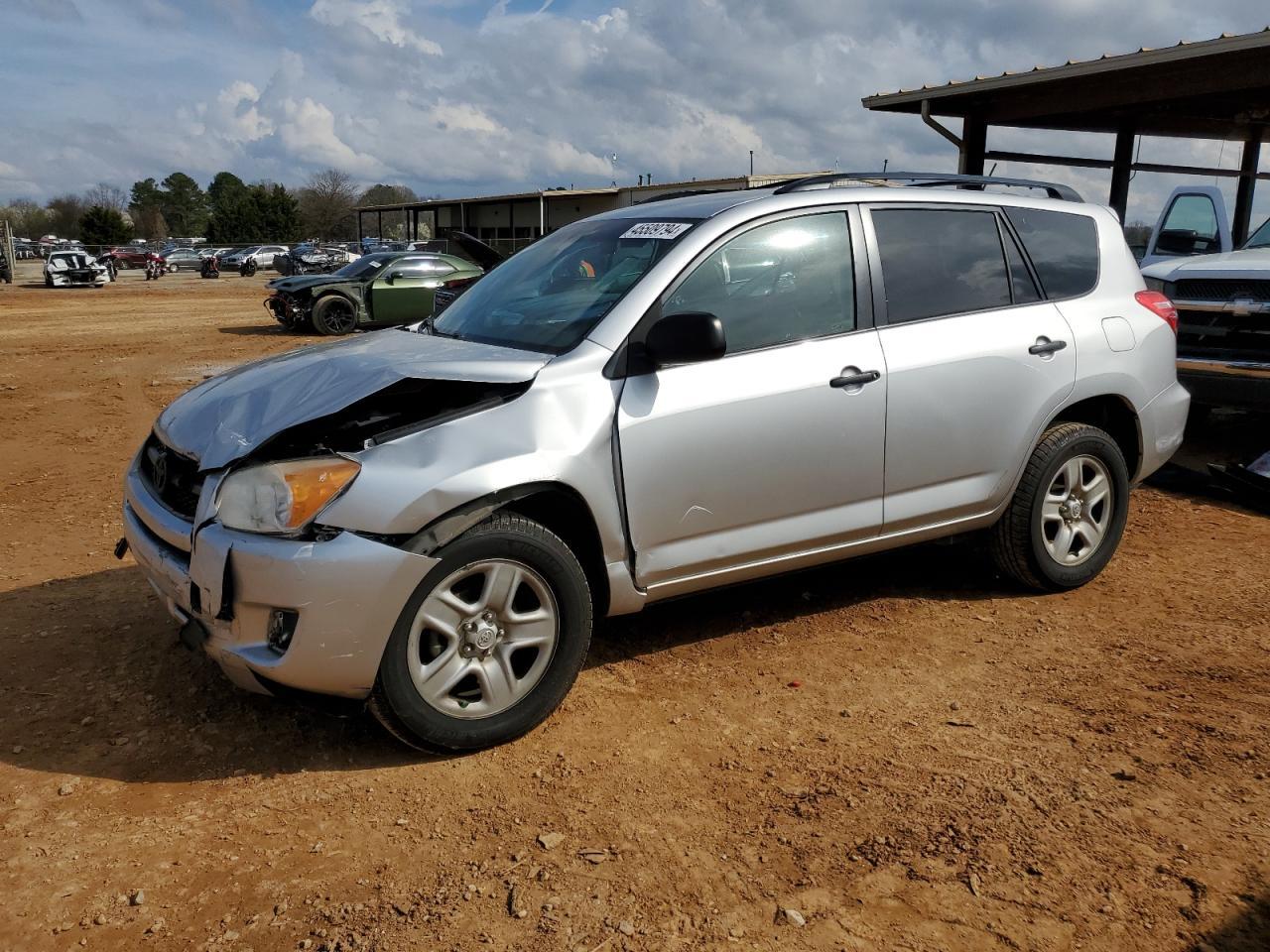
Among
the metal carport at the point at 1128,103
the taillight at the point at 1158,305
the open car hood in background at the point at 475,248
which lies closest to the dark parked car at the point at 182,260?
the metal carport at the point at 1128,103

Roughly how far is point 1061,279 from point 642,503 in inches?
99.1

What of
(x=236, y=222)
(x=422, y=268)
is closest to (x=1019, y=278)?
(x=422, y=268)

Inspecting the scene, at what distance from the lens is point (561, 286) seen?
13.9 ft

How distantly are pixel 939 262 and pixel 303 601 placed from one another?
2970 mm

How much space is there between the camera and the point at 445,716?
10.8 ft

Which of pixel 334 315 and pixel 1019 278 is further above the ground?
pixel 1019 278

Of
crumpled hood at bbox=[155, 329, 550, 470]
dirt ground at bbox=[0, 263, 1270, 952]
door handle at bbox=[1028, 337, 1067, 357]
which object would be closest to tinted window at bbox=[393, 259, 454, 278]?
dirt ground at bbox=[0, 263, 1270, 952]

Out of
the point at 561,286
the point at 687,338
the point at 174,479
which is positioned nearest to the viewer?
the point at 687,338

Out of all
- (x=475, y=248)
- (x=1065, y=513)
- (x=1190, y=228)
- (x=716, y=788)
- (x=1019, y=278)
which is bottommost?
(x=716, y=788)

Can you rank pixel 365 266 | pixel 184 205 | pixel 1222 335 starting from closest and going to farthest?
pixel 1222 335 < pixel 365 266 < pixel 184 205

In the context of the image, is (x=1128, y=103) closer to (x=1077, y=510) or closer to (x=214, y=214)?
(x=1077, y=510)

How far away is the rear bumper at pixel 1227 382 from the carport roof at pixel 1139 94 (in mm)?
4463

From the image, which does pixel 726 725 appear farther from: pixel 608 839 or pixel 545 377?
pixel 545 377

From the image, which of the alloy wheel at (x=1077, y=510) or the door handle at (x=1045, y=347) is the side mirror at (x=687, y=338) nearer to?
the door handle at (x=1045, y=347)
